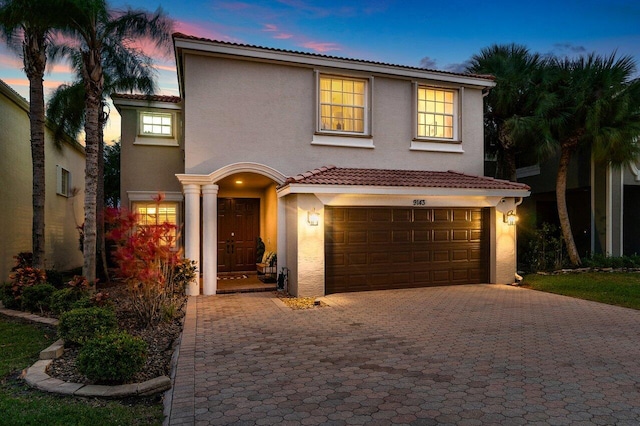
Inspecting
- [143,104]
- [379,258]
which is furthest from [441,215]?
[143,104]

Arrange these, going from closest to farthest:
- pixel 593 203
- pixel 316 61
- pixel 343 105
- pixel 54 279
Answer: pixel 54 279 < pixel 316 61 < pixel 343 105 < pixel 593 203

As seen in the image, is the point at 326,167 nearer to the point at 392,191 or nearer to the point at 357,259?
the point at 392,191

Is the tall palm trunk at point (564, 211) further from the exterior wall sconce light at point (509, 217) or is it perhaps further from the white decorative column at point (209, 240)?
the white decorative column at point (209, 240)

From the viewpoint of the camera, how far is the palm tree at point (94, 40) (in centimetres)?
929

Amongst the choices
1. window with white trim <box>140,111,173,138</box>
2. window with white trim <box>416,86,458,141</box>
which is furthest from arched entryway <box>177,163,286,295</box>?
window with white trim <box>416,86,458,141</box>

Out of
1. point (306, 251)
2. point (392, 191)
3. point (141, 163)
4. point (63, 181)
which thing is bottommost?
point (306, 251)

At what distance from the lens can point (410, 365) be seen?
5.67 m

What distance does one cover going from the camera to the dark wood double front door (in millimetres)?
14680

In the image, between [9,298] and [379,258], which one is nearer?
[9,298]

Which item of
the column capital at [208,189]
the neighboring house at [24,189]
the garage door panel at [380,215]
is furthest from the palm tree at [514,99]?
the neighboring house at [24,189]

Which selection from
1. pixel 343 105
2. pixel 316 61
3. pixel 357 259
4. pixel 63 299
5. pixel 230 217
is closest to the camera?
pixel 63 299

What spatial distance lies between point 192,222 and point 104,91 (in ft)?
20.3

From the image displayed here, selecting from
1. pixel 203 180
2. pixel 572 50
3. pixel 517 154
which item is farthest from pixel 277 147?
pixel 572 50

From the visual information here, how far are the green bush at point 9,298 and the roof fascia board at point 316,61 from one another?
720cm
